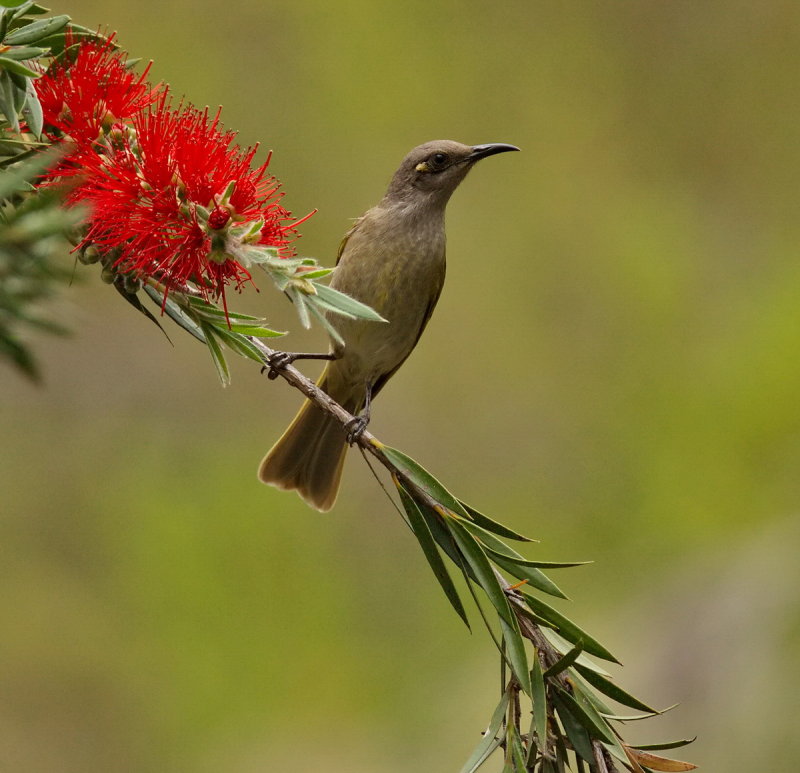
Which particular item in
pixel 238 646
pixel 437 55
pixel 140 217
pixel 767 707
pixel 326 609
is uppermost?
pixel 437 55

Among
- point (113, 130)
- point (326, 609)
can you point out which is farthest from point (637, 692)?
point (113, 130)

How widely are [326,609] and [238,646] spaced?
80 cm

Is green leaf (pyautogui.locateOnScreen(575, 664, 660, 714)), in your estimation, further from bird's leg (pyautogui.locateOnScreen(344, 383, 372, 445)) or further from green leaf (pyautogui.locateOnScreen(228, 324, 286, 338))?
green leaf (pyautogui.locateOnScreen(228, 324, 286, 338))

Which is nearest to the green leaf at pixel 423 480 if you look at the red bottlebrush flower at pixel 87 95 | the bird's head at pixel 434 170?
the red bottlebrush flower at pixel 87 95

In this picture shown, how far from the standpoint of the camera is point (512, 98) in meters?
9.83

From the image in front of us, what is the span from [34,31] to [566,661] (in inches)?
55.5

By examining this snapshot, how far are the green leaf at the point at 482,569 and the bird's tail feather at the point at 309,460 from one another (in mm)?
2180

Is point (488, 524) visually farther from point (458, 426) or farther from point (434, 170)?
point (458, 426)

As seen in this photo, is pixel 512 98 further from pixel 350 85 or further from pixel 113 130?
pixel 113 130

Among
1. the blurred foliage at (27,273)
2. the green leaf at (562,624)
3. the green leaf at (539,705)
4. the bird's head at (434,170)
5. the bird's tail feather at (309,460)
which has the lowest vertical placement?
the blurred foliage at (27,273)

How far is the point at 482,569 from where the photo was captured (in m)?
2.01

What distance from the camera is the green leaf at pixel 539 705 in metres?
1.83

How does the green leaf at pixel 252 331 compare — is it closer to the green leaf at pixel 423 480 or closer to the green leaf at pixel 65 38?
the green leaf at pixel 423 480

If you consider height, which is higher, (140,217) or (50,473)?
(50,473)
